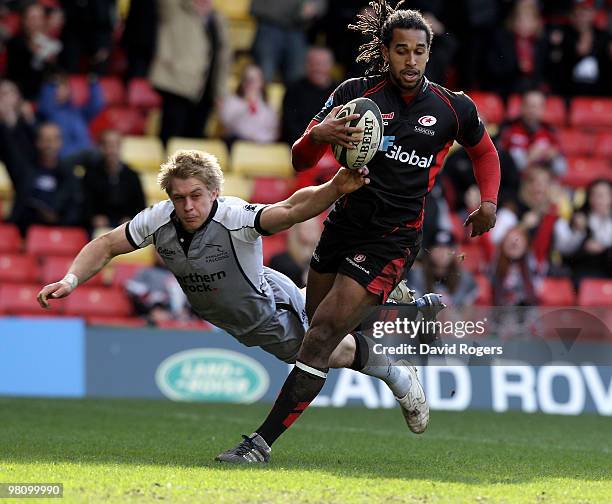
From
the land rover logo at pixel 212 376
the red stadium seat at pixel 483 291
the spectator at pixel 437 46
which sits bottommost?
the land rover logo at pixel 212 376

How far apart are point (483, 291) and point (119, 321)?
379cm

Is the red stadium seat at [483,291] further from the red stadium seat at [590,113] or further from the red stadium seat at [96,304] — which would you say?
the red stadium seat at [590,113]

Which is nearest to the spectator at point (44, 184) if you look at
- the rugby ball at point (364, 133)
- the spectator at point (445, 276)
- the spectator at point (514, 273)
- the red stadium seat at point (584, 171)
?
the spectator at point (445, 276)

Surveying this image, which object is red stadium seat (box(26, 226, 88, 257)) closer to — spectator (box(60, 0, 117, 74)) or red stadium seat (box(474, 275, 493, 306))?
spectator (box(60, 0, 117, 74))

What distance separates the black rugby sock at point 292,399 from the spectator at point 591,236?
26.1 feet

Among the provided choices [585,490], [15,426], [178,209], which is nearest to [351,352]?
[178,209]

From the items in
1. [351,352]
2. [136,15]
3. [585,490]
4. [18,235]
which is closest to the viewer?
[585,490]

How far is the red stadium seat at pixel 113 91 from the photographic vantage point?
1653 centimetres

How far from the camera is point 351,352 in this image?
8156 millimetres

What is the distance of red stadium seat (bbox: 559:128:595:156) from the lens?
701 inches

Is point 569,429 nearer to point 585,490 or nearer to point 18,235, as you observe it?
point 585,490

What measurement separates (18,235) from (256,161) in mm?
3153

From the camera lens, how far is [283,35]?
54.5 ft

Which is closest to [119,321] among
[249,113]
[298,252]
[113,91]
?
[298,252]
